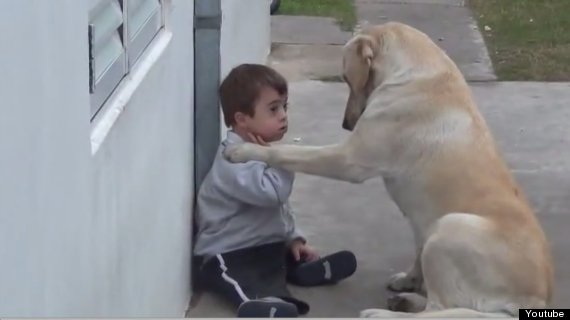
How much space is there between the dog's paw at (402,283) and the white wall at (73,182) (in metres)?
1.25

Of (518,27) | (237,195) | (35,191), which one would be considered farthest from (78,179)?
(518,27)

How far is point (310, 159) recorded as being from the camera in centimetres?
489

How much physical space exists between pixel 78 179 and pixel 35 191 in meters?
0.36

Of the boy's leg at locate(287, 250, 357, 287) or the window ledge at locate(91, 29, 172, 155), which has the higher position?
the window ledge at locate(91, 29, 172, 155)

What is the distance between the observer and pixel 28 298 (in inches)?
96.2

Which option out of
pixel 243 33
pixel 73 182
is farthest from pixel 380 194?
pixel 73 182

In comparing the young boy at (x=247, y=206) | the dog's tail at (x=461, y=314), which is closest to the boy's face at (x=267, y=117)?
the young boy at (x=247, y=206)

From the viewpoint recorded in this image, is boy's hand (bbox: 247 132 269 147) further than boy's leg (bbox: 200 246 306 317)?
Yes

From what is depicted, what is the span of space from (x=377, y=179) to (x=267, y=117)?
79.1 inches

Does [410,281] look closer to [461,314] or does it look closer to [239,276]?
[239,276]

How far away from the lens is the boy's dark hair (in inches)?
194

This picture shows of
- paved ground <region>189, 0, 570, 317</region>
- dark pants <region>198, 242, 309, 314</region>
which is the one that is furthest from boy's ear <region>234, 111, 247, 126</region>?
paved ground <region>189, 0, 570, 317</region>

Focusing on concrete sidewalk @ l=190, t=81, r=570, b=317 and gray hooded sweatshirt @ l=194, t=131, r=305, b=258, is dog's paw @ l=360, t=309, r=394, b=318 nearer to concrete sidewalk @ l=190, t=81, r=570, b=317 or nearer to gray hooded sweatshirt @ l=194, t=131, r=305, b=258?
concrete sidewalk @ l=190, t=81, r=570, b=317

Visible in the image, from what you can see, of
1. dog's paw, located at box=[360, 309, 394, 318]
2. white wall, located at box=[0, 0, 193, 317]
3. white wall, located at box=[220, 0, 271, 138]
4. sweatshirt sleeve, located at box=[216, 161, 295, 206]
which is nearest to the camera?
white wall, located at box=[0, 0, 193, 317]
